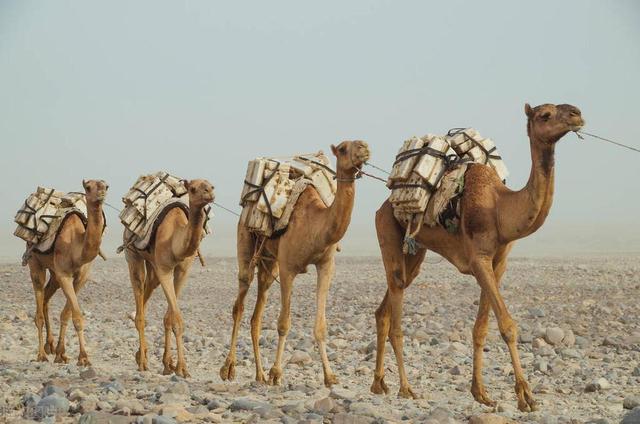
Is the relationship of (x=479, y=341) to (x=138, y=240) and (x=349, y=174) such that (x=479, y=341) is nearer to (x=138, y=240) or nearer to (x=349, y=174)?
(x=349, y=174)

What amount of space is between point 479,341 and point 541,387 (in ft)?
4.63

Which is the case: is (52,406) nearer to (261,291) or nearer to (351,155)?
(351,155)

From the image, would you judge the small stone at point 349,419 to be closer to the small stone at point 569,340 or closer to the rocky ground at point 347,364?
the rocky ground at point 347,364

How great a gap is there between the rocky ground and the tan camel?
62 centimetres

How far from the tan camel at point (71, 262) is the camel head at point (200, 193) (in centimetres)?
156

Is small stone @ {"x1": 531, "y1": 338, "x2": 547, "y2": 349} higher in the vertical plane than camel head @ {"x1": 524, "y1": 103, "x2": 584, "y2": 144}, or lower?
lower

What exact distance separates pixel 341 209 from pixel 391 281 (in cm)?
105

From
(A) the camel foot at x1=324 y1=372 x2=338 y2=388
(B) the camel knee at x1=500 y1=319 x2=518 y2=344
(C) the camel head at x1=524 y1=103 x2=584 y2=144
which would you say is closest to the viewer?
(C) the camel head at x1=524 y1=103 x2=584 y2=144

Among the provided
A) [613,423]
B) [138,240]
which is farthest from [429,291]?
[613,423]

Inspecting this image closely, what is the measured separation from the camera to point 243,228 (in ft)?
40.5

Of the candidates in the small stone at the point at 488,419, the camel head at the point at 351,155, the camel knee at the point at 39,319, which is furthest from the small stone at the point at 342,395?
the camel knee at the point at 39,319

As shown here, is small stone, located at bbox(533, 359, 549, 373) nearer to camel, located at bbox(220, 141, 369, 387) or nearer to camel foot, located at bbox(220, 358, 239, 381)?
camel, located at bbox(220, 141, 369, 387)

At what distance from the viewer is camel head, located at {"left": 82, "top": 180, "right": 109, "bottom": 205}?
1252cm

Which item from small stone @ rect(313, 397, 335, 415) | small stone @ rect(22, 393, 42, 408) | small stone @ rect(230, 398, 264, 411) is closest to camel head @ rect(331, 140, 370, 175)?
small stone @ rect(313, 397, 335, 415)
